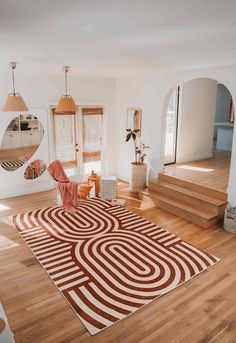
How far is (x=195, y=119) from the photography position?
7.86m

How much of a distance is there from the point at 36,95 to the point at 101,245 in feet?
12.6

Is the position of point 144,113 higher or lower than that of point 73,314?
higher

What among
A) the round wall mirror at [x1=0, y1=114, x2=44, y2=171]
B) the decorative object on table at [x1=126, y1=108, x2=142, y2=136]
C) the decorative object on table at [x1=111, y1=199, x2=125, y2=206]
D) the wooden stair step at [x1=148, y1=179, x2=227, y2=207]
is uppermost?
the decorative object on table at [x1=126, y1=108, x2=142, y2=136]

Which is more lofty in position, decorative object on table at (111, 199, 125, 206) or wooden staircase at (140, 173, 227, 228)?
wooden staircase at (140, 173, 227, 228)

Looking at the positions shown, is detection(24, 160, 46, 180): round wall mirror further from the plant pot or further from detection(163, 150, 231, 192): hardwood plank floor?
detection(163, 150, 231, 192): hardwood plank floor

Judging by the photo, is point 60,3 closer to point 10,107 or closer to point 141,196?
point 10,107

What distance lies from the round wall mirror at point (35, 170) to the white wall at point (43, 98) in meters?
0.10

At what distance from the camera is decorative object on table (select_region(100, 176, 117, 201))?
6.03 metres

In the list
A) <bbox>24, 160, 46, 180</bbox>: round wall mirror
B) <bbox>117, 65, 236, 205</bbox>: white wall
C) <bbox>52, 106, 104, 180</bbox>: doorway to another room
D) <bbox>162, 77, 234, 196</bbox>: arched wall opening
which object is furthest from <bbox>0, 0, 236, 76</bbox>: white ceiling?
<bbox>162, 77, 234, 196</bbox>: arched wall opening

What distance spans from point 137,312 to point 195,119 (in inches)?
242

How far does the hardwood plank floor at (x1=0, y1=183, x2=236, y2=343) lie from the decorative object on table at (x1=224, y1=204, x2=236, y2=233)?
1.84ft

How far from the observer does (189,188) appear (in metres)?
5.63

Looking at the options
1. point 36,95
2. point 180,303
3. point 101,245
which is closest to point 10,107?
point 36,95

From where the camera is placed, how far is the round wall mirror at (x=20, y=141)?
236 inches
